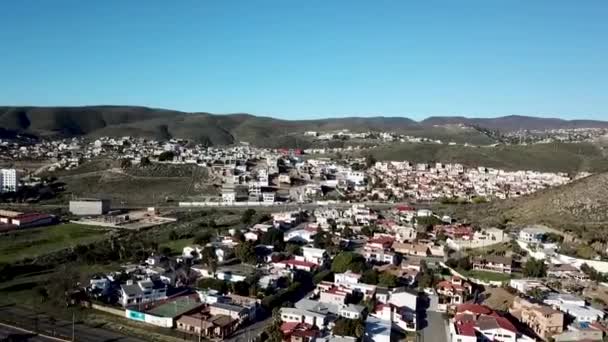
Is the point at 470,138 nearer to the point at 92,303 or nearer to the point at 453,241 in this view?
the point at 453,241

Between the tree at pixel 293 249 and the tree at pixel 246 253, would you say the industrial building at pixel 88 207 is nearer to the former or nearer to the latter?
the tree at pixel 246 253

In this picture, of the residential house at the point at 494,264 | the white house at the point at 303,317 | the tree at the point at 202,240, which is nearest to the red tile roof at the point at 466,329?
the white house at the point at 303,317

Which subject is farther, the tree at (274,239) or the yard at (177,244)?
the tree at (274,239)

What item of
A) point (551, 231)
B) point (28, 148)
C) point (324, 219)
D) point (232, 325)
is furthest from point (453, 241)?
point (28, 148)

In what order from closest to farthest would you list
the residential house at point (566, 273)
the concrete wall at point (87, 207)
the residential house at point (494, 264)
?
the residential house at point (566, 273) < the residential house at point (494, 264) < the concrete wall at point (87, 207)

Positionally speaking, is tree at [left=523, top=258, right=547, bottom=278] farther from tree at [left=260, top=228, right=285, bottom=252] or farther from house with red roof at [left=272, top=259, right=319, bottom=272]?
tree at [left=260, top=228, right=285, bottom=252]

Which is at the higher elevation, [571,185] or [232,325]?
[571,185]

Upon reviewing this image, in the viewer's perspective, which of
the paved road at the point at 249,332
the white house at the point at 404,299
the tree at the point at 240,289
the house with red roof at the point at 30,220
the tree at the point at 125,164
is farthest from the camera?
the tree at the point at 125,164
